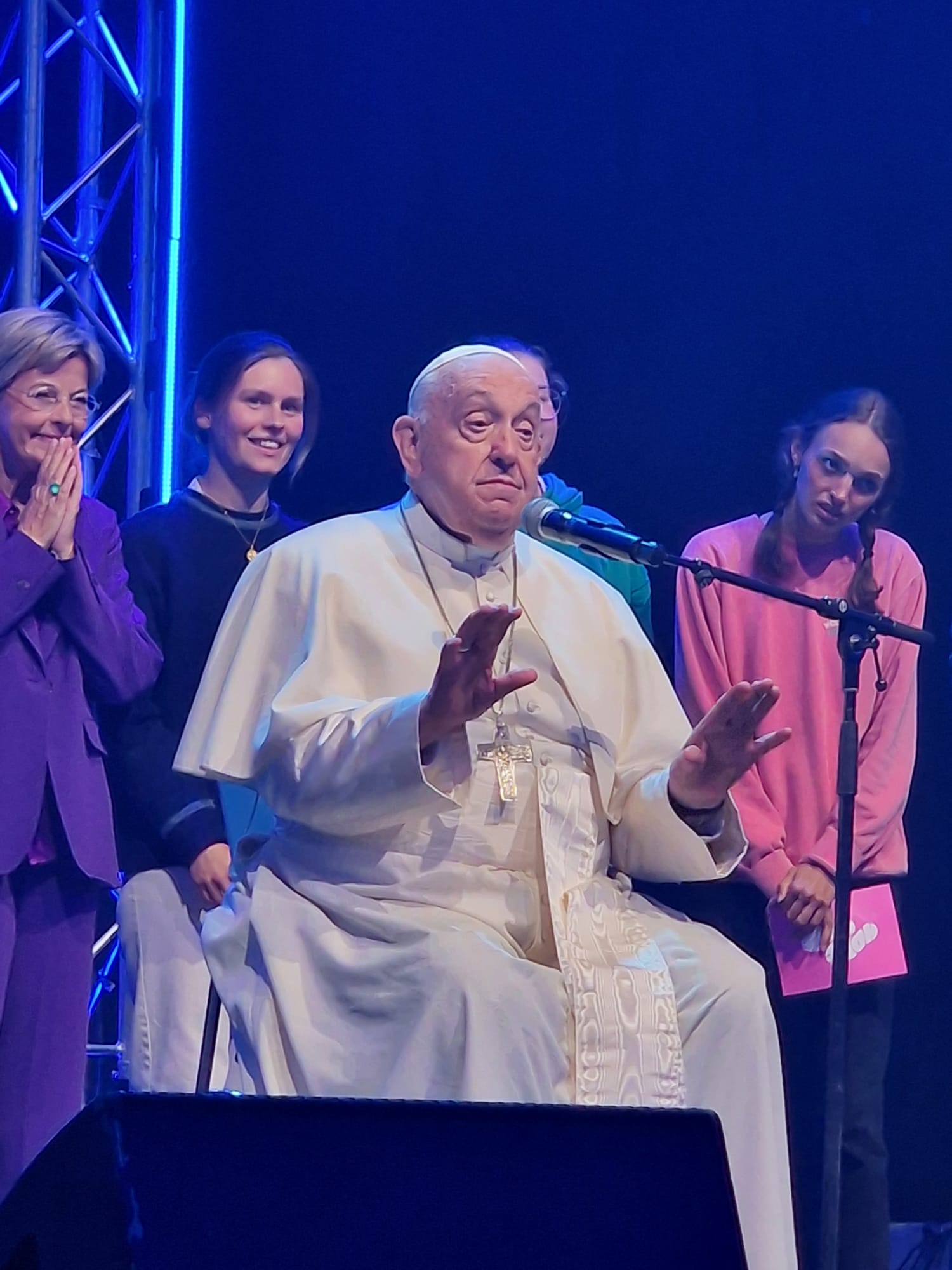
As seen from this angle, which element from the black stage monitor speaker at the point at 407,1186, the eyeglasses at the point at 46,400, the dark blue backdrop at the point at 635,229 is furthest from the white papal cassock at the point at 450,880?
the dark blue backdrop at the point at 635,229

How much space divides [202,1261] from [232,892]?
1.87 metres

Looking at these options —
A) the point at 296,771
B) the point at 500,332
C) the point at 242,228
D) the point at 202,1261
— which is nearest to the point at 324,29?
the point at 242,228

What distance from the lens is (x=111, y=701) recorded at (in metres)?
3.72

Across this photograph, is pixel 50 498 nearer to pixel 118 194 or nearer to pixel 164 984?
pixel 164 984

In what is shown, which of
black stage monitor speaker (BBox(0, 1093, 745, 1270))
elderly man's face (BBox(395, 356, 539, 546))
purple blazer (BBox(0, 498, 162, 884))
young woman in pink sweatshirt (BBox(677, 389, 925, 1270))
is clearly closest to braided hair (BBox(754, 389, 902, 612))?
young woman in pink sweatshirt (BBox(677, 389, 925, 1270))

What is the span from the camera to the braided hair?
4.28m

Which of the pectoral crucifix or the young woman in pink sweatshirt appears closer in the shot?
the pectoral crucifix

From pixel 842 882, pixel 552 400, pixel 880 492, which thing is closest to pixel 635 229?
pixel 552 400

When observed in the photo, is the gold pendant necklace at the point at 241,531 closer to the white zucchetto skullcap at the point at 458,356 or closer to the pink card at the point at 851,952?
the white zucchetto skullcap at the point at 458,356

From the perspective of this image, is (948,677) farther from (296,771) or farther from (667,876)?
(296,771)

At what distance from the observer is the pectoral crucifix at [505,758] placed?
10.7 ft

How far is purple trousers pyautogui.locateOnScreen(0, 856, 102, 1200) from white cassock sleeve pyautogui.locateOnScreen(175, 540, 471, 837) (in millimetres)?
439

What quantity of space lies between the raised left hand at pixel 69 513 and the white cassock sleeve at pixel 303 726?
→ 1.15 ft

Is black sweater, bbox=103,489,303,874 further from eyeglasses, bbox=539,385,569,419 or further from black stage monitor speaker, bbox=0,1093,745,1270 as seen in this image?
black stage monitor speaker, bbox=0,1093,745,1270
